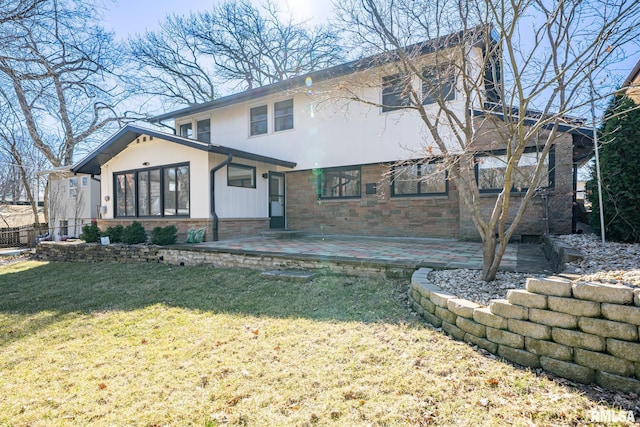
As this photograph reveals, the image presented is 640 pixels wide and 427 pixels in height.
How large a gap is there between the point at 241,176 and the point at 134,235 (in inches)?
137

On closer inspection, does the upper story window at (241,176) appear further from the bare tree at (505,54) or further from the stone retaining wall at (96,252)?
the bare tree at (505,54)

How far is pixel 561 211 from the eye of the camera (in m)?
7.50

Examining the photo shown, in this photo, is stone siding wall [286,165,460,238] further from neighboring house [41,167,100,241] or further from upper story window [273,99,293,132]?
neighboring house [41,167,100,241]

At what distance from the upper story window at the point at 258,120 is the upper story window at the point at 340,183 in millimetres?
2784

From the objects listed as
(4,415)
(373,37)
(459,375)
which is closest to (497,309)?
(459,375)

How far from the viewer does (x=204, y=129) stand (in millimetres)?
13109

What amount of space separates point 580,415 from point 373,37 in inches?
212

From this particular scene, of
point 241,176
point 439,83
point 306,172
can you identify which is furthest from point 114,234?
point 439,83

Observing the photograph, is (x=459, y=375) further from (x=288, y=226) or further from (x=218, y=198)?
(x=288, y=226)

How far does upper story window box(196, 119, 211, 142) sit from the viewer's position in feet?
42.5

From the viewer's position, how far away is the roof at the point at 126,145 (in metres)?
8.87

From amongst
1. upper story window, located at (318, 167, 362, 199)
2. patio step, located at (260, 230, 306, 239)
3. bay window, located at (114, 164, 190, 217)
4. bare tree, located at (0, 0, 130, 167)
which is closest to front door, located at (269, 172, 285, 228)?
patio step, located at (260, 230, 306, 239)

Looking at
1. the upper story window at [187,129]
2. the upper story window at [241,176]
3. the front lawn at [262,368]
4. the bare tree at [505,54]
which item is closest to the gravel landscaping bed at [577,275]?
the bare tree at [505,54]

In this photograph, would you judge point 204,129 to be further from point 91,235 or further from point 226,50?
point 226,50
